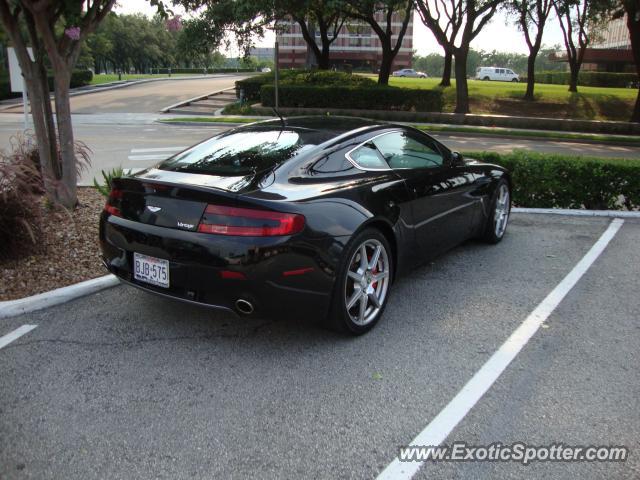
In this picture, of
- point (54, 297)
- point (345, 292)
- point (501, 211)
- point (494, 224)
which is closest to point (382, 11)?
point (501, 211)

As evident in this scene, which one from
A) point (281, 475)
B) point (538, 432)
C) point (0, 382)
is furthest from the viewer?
point (0, 382)

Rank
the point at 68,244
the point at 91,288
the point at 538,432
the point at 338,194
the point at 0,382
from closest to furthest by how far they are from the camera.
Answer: the point at 538,432 < the point at 0,382 < the point at 338,194 < the point at 91,288 < the point at 68,244

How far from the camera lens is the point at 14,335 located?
12.8 ft

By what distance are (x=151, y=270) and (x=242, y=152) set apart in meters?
1.12

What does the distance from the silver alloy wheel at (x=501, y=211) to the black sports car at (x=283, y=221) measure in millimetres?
1626

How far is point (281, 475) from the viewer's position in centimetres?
255

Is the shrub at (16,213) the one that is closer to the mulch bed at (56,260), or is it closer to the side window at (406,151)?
the mulch bed at (56,260)

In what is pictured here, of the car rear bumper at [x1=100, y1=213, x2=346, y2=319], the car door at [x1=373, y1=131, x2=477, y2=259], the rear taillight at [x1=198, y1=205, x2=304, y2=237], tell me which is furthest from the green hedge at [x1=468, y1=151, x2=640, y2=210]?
the rear taillight at [x1=198, y1=205, x2=304, y2=237]

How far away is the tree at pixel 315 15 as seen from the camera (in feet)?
65.8

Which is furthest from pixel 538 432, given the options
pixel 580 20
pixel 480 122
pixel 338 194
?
pixel 580 20

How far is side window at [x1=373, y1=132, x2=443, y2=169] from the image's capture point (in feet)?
15.1

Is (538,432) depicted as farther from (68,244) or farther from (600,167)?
(600,167)

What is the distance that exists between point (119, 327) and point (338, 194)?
1.81 meters

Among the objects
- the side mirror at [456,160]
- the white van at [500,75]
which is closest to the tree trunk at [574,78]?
the white van at [500,75]
